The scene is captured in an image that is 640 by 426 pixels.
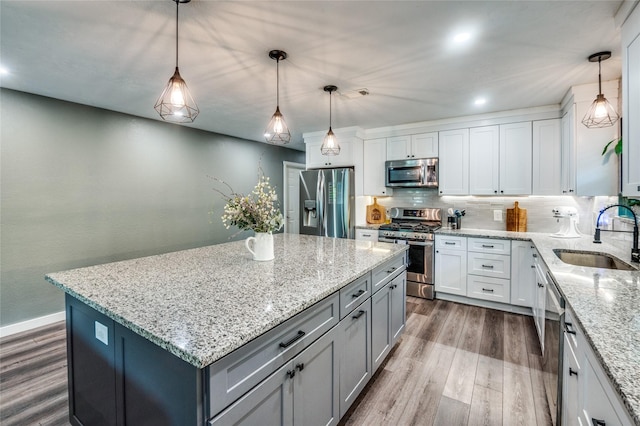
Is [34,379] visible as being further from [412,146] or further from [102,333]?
[412,146]

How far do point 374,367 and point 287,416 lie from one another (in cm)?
105

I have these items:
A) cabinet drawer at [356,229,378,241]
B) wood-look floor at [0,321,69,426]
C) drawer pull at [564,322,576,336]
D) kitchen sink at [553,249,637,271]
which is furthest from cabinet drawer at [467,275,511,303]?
wood-look floor at [0,321,69,426]

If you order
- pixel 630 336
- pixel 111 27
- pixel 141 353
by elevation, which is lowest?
pixel 141 353

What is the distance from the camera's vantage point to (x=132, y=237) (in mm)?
3666

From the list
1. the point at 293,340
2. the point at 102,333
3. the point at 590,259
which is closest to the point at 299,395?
the point at 293,340

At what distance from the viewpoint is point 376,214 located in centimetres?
477

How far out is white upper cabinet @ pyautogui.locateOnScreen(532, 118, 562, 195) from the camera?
3.33m

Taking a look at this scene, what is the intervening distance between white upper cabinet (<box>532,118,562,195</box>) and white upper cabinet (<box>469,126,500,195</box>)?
0.39m

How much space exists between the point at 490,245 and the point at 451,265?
0.52 m

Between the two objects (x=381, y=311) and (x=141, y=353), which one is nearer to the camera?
(x=141, y=353)

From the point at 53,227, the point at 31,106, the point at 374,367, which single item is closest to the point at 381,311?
the point at 374,367

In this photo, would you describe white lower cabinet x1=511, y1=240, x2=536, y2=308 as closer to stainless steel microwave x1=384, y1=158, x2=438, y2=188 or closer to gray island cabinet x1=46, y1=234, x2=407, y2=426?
stainless steel microwave x1=384, y1=158, x2=438, y2=188

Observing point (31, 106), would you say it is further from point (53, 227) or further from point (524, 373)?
point (524, 373)

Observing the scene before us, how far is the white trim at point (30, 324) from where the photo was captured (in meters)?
2.83
